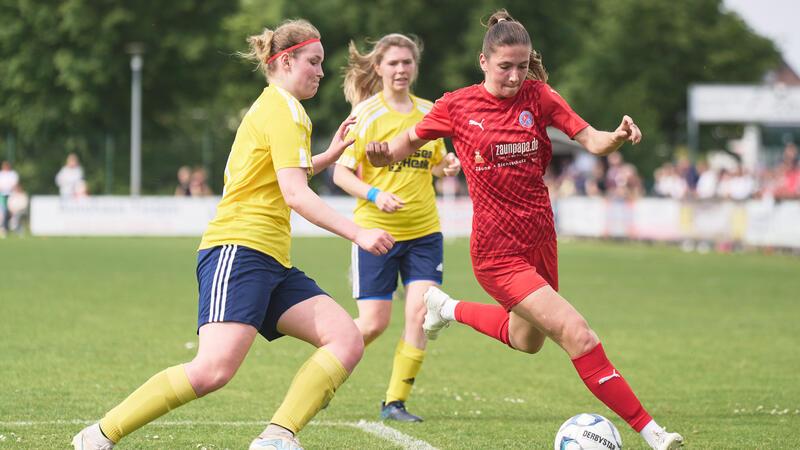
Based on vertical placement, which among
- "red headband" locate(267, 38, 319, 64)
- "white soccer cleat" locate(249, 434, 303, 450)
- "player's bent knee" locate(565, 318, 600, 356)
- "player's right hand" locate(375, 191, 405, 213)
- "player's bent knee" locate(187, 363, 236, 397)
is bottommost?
"white soccer cleat" locate(249, 434, 303, 450)

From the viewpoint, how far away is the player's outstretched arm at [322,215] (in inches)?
210

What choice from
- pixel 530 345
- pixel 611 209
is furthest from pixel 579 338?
pixel 611 209

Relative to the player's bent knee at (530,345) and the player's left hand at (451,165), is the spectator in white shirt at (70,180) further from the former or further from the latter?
the player's bent knee at (530,345)

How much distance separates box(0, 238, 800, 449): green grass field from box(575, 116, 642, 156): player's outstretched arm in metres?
1.67

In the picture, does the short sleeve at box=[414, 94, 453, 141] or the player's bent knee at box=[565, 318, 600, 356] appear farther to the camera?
the short sleeve at box=[414, 94, 453, 141]

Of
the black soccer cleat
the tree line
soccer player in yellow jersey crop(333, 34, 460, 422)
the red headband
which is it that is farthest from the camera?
the tree line

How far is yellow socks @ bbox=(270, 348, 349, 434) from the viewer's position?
5.52m

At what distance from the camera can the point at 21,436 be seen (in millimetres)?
6789

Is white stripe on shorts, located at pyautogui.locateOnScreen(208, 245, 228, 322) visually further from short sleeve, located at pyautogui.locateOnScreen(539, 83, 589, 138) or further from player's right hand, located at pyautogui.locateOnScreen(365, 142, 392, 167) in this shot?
short sleeve, located at pyautogui.locateOnScreen(539, 83, 589, 138)

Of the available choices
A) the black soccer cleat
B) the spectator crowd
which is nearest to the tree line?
the spectator crowd

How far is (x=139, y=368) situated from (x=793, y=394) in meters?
4.79

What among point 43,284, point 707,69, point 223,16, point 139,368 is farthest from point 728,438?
point 707,69

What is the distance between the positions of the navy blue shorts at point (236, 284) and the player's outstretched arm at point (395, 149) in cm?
107

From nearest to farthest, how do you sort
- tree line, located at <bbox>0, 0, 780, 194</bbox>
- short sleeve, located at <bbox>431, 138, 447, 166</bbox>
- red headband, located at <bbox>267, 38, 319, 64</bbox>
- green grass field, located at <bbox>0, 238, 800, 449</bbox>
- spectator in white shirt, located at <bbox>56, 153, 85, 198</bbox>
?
1. red headband, located at <bbox>267, 38, 319, 64</bbox>
2. green grass field, located at <bbox>0, 238, 800, 449</bbox>
3. short sleeve, located at <bbox>431, 138, 447, 166</bbox>
4. spectator in white shirt, located at <bbox>56, 153, 85, 198</bbox>
5. tree line, located at <bbox>0, 0, 780, 194</bbox>
